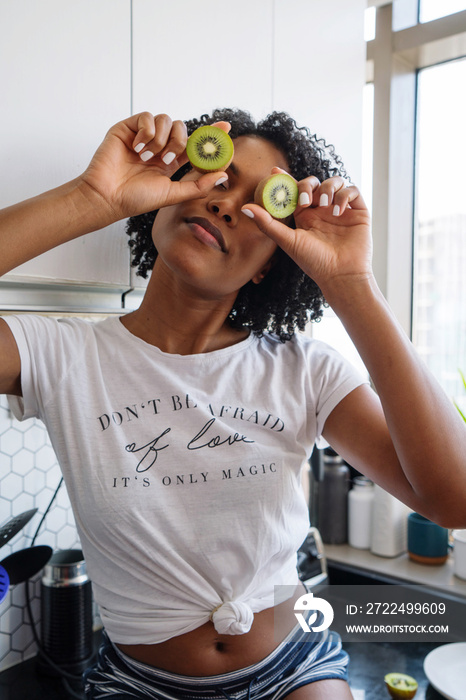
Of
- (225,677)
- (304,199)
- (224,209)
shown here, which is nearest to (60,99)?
(224,209)

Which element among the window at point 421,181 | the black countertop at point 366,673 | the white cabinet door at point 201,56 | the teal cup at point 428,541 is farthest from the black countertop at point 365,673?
the white cabinet door at point 201,56

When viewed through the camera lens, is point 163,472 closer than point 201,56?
Yes

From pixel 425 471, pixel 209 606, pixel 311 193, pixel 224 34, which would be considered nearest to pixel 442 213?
pixel 224 34

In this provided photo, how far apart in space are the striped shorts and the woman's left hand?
0.64 m

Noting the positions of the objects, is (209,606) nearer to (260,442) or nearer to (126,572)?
(126,572)

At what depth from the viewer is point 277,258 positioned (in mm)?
1193

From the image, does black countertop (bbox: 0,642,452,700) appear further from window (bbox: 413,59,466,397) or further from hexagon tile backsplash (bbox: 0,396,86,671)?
window (bbox: 413,59,466,397)

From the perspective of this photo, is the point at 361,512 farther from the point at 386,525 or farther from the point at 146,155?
the point at 146,155

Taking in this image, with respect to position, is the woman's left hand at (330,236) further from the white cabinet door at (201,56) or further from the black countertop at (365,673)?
the black countertop at (365,673)

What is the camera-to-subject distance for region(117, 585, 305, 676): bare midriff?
0.95m

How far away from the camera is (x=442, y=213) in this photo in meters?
2.21

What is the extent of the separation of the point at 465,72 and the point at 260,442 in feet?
5.95

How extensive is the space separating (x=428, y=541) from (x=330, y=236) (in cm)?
137

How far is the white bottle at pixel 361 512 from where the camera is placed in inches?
82.7
